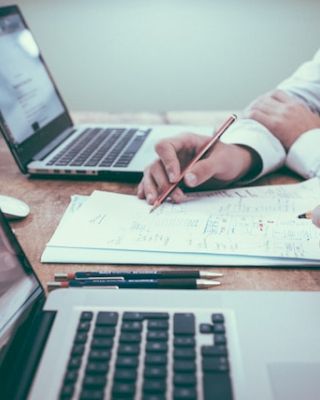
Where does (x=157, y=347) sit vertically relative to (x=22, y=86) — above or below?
below

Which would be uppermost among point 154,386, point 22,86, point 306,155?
point 22,86

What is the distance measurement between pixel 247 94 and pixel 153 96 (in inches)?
14.7

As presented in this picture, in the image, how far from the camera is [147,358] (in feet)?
1.24

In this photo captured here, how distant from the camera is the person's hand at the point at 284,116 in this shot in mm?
881

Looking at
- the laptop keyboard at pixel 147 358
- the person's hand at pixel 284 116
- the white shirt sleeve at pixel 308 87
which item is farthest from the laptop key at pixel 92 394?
the white shirt sleeve at pixel 308 87

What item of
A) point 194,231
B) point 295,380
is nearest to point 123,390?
point 295,380

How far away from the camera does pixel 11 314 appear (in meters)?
0.43

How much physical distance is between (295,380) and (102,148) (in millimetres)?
611

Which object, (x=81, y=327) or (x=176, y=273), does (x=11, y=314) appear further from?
(x=176, y=273)

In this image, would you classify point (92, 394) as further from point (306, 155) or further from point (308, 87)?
point (308, 87)

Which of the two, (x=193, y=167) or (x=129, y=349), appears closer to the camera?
(x=129, y=349)

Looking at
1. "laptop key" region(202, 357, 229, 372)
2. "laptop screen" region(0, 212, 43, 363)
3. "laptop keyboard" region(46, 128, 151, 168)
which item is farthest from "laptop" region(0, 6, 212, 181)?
"laptop key" region(202, 357, 229, 372)

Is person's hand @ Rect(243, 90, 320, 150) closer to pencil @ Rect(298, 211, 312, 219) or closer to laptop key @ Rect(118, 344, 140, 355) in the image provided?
pencil @ Rect(298, 211, 312, 219)

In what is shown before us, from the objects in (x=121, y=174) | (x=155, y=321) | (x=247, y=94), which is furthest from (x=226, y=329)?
(x=247, y=94)
